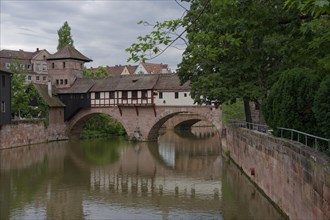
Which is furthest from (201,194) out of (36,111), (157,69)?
(157,69)

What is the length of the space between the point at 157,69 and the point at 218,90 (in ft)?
225

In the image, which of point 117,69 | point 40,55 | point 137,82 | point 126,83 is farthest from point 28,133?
point 117,69

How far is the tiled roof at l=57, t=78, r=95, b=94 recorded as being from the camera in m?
51.7

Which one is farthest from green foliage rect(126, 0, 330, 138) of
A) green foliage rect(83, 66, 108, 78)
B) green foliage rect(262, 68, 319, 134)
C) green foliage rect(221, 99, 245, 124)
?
green foliage rect(83, 66, 108, 78)

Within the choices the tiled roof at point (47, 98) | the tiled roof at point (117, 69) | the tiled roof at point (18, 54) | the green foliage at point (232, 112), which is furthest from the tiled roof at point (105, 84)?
the tiled roof at point (117, 69)

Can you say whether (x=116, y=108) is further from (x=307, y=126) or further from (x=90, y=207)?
(x=307, y=126)

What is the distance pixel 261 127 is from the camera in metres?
22.1

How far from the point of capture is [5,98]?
4169 cm

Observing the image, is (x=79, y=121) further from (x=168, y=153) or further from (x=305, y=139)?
(x=305, y=139)

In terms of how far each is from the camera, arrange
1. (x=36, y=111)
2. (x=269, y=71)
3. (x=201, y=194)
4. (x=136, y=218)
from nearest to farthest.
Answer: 1. (x=136, y=218)
2. (x=201, y=194)
3. (x=269, y=71)
4. (x=36, y=111)

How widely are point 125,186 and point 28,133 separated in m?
24.6

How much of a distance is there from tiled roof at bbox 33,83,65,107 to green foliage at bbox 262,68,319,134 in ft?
126

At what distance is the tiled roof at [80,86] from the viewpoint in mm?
51719

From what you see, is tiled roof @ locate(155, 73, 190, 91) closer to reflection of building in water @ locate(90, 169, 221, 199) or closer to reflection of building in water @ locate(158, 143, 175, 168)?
reflection of building in water @ locate(158, 143, 175, 168)
